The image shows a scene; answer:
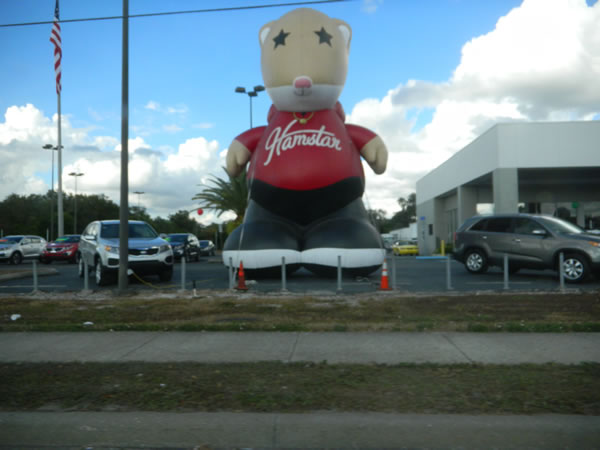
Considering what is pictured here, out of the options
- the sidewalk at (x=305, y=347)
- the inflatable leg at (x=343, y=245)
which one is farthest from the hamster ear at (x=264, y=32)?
the sidewalk at (x=305, y=347)

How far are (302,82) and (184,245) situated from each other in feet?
51.6

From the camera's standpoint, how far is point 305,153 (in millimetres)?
12148

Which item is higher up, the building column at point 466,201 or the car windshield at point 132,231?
the building column at point 466,201

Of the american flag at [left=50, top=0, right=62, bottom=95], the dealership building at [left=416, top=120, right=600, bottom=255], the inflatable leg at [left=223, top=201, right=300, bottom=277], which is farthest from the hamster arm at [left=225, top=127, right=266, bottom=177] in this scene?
the dealership building at [left=416, top=120, right=600, bottom=255]

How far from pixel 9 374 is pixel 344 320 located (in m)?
4.41

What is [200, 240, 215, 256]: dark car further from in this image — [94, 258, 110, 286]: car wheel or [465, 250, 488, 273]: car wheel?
[465, 250, 488, 273]: car wheel

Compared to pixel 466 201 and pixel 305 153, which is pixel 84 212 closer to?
pixel 466 201

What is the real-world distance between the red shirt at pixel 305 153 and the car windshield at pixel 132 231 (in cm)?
394

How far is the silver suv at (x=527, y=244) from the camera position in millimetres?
12438

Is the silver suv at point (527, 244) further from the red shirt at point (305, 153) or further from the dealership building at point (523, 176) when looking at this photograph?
the dealership building at point (523, 176)

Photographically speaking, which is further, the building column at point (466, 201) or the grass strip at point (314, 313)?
the building column at point (466, 201)

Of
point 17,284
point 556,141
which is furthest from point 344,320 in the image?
point 556,141

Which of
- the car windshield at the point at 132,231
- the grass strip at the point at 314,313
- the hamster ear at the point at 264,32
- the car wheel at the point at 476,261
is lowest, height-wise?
the grass strip at the point at 314,313

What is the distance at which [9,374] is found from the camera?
5.15 meters
